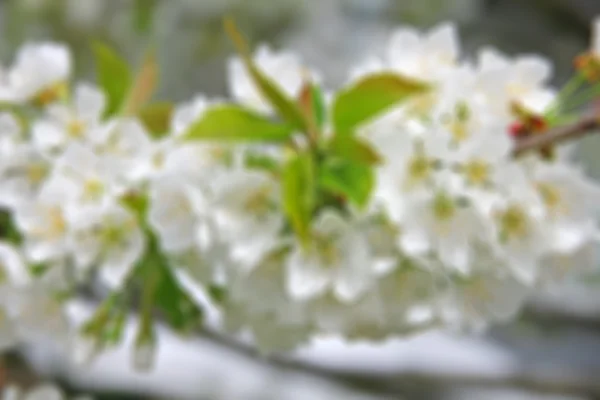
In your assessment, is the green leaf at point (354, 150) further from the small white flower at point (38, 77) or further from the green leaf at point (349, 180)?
the small white flower at point (38, 77)

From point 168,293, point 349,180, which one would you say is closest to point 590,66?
point 349,180

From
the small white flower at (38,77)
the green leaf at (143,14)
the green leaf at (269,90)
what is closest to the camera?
the green leaf at (269,90)

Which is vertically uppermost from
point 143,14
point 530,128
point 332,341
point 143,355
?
point 143,14

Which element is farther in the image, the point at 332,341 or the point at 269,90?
the point at 332,341

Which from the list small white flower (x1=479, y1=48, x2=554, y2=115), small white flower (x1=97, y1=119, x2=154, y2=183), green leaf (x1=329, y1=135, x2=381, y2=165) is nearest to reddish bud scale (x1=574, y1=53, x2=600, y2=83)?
small white flower (x1=479, y1=48, x2=554, y2=115)

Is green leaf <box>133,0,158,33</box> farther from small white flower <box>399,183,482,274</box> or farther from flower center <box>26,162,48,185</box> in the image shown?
small white flower <box>399,183,482,274</box>

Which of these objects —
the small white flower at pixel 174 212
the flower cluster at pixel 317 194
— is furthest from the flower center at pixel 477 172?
the small white flower at pixel 174 212

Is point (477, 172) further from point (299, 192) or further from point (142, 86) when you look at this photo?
point (142, 86)

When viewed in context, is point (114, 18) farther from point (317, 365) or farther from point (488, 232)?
point (488, 232)
